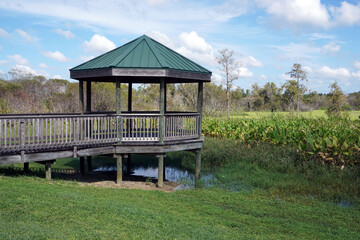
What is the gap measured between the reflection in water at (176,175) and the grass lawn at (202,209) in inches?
35.6

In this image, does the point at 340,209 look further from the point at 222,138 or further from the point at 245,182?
the point at 222,138

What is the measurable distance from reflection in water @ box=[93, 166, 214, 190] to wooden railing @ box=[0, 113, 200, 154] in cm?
182

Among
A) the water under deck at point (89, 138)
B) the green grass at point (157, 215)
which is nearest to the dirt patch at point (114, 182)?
the water under deck at point (89, 138)

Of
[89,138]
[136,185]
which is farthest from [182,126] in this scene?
[89,138]

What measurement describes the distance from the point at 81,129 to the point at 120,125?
1454mm

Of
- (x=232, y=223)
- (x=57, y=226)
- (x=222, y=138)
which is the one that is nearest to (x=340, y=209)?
(x=232, y=223)

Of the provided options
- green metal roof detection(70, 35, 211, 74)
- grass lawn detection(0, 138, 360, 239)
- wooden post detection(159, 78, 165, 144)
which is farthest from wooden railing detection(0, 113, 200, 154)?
green metal roof detection(70, 35, 211, 74)

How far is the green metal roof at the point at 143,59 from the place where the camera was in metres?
12.0

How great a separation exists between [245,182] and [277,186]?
130 centimetres

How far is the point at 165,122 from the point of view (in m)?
13.1

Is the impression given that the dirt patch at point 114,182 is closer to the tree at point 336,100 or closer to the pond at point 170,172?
the pond at point 170,172

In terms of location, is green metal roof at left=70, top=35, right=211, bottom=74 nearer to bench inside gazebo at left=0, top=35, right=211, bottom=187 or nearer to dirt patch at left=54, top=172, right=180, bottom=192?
bench inside gazebo at left=0, top=35, right=211, bottom=187

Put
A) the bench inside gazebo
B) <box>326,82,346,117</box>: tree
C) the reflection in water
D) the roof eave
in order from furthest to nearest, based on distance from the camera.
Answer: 1. <box>326,82,346,117</box>: tree
2. the reflection in water
3. the roof eave
4. the bench inside gazebo

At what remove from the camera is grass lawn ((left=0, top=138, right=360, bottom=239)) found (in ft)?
21.6
